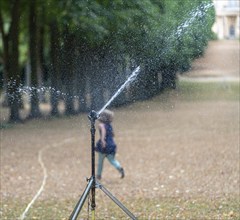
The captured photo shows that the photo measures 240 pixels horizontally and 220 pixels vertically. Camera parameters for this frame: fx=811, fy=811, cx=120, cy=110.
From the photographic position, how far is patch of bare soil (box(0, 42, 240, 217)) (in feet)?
36.2

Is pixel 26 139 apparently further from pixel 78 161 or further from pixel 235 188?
pixel 235 188

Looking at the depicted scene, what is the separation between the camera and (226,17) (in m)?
9.63

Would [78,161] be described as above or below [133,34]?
below

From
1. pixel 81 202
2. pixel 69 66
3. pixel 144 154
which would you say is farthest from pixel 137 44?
pixel 144 154

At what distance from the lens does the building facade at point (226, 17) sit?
9359mm

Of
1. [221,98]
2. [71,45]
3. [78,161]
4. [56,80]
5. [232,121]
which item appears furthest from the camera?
[232,121]

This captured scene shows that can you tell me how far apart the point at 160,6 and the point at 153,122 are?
13283 mm

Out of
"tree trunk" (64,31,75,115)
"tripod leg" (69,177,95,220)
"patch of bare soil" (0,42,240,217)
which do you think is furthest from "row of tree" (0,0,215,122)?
"tripod leg" (69,177,95,220)

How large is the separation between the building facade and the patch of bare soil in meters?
0.37

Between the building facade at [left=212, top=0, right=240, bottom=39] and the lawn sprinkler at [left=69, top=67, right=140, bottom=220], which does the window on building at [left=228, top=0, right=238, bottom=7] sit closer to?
the building facade at [left=212, top=0, right=240, bottom=39]

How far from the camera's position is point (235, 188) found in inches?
436

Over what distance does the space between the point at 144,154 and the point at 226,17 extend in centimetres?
657

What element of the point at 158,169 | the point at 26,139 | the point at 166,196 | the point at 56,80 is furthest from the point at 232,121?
the point at 56,80

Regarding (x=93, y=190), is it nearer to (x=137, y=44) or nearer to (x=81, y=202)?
(x=81, y=202)
